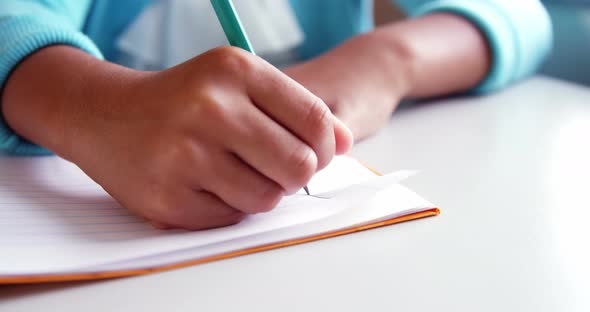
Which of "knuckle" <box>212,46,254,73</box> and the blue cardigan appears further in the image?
the blue cardigan

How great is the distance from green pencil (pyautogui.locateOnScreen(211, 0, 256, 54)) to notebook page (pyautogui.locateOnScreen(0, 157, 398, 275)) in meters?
0.09

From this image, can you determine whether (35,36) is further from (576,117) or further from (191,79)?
(576,117)

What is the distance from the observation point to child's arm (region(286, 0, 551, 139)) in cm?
50

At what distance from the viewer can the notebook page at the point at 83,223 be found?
0.87 ft

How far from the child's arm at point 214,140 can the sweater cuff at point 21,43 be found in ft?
0.52

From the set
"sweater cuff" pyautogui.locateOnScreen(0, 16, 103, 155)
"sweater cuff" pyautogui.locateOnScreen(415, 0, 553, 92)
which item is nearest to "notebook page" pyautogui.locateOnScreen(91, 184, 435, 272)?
"sweater cuff" pyautogui.locateOnScreen(0, 16, 103, 155)

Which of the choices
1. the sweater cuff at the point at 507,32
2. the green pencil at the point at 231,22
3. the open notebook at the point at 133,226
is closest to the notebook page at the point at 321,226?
the open notebook at the point at 133,226

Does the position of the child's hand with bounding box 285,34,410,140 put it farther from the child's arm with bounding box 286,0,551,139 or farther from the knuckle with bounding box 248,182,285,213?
the knuckle with bounding box 248,182,285,213

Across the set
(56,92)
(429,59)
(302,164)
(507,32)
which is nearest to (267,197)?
(302,164)

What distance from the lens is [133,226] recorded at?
12.1 inches

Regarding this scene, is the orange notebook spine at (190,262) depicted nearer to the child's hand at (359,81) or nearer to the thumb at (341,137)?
the thumb at (341,137)

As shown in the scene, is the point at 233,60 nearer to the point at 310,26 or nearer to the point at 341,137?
the point at 341,137

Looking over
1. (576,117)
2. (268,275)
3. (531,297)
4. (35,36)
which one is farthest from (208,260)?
(576,117)

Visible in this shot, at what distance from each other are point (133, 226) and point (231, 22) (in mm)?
122
